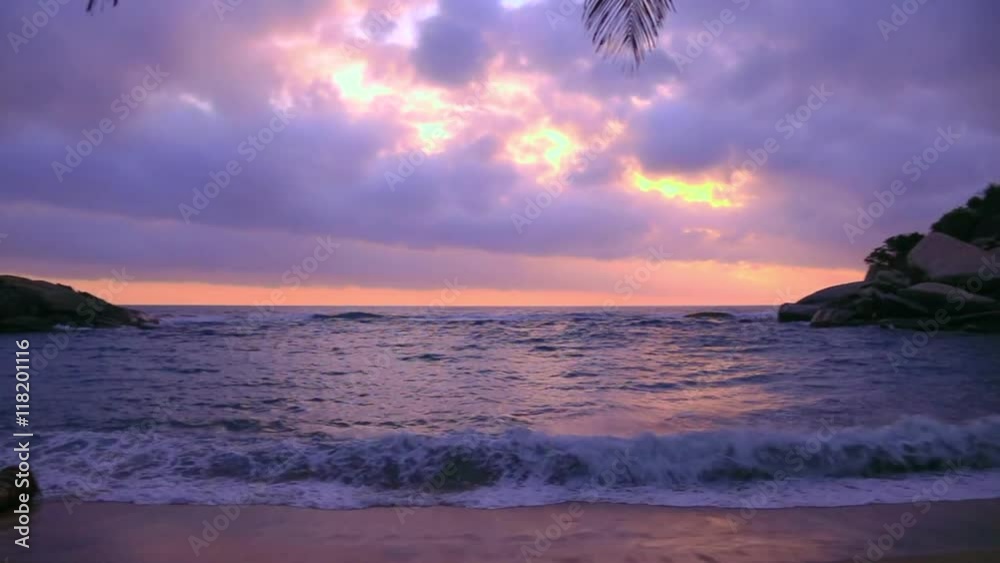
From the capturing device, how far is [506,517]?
226 inches

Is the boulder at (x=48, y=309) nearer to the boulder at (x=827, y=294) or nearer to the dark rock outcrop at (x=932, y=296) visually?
the dark rock outcrop at (x=932, y=296)

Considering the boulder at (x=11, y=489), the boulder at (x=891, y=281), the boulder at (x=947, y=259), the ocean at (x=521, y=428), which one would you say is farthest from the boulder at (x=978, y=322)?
the boulder at (x=11, y=489)

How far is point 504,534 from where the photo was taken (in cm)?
525

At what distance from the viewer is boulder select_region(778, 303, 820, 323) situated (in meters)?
31.7

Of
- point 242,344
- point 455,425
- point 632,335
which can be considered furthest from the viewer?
point 632,335

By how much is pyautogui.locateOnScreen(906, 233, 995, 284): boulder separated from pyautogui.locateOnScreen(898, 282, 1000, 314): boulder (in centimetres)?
120

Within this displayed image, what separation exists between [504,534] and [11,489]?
4.59m

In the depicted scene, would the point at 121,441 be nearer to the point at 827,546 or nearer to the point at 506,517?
the point at 506,517

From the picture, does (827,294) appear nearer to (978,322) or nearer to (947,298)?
(947,298)

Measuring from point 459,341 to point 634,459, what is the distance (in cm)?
1493

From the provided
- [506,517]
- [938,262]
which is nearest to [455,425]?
[506,517]

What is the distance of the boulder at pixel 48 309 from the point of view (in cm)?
2745

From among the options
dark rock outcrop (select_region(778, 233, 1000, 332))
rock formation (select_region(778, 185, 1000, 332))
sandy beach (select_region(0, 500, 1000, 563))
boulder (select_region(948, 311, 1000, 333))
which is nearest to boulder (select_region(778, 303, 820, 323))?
rock formation (select_region(778, 185, 1000, 332))

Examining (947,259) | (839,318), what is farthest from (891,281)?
(839,318)
